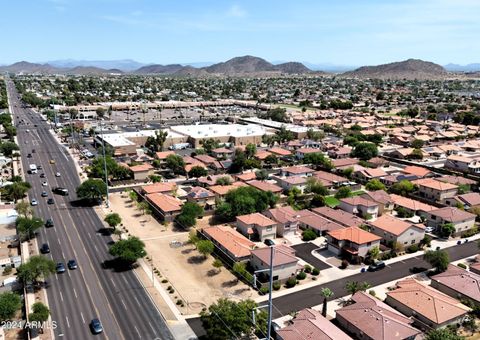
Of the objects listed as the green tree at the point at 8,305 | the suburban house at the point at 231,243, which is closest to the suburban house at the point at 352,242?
the suburban house at the point at 231,243

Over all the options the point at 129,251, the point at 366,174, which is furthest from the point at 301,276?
the point at 366,174

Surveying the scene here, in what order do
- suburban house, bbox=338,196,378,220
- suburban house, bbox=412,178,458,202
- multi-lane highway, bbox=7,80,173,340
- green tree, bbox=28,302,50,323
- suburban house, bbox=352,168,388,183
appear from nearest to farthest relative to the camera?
green tree, bbox=28,302,50,323 < multi-lane highway, bbox=7,80,173,340 < suburban house, bbox=338,196,378,220 < suburban house, bbox=412,178,458,202 < suburban house, bbox=352,168,388,183

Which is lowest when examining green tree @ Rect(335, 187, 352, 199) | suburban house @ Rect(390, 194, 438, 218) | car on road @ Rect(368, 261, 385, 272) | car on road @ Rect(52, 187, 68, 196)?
car on road @ Rect(368, 261, 385, 272)

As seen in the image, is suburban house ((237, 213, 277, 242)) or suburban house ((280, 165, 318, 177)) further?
suburban house ((280, 165, 318, 177))

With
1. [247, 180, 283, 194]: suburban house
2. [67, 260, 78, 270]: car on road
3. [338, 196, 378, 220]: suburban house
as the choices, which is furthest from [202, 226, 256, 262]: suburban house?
[338, 196, 378, 220]: suburban house

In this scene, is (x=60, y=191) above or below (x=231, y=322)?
below

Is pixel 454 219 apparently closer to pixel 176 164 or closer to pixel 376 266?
pixel 376 266

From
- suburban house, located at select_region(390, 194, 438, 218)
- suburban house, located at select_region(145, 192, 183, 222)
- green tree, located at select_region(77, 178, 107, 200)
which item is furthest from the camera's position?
green tree, located at select_region(77, 178, 107, 200)

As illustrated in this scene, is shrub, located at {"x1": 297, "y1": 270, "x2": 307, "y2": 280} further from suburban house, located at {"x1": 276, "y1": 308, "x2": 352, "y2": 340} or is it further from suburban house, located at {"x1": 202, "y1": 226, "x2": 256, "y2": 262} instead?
suburban house, located at {"x1": 276, "y1": 308, "x2": 352, "y2": 340}
